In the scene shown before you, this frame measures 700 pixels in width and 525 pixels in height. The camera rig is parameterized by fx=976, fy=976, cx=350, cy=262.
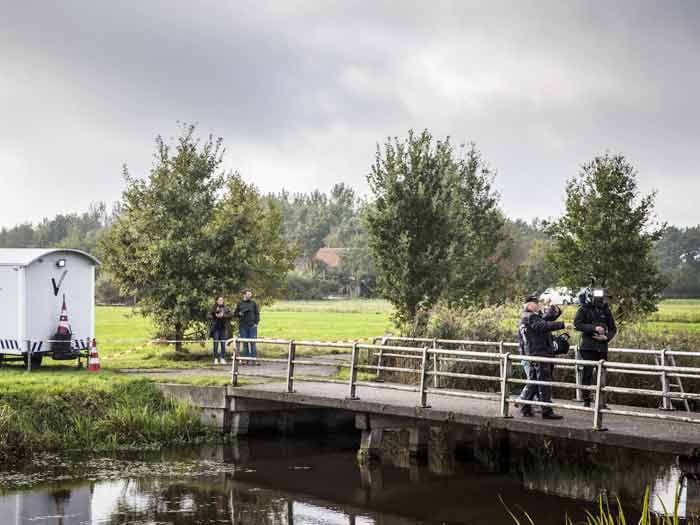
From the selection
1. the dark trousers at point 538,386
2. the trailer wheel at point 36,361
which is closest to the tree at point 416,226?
the trailer wheel at point 36,361

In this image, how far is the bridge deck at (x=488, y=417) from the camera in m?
13.5

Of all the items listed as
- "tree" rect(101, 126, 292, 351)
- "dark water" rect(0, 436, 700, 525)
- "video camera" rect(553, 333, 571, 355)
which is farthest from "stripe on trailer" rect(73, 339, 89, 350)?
"video camera" rect(553, 333, 571, 355)

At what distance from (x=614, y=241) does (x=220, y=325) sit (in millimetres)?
12708

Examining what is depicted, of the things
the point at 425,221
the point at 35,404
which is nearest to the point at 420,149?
the point at 425,221

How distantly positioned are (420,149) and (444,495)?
14.7 m

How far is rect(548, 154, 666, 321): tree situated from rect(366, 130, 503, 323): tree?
4172 mm

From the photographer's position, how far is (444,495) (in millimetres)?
16203

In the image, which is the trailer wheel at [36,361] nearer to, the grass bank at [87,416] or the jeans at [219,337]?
the grass bank at [87,416]

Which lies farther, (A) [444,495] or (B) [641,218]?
(B) [641,218]

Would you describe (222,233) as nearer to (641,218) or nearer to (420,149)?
(420,149)

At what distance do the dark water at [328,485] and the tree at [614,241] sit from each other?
11.7 metres

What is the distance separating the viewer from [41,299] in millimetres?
24344

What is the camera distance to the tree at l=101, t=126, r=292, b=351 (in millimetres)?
28125

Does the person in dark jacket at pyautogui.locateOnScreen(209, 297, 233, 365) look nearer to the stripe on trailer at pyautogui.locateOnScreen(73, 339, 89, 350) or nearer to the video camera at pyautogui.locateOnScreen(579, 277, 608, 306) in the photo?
the stripe on trailer at pyautogui.locateOnScreen(73, 339, 89, 350)
